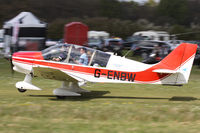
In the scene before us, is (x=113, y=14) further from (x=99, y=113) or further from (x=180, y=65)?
(x=99, y=113)

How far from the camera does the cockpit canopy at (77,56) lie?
34.2 ft

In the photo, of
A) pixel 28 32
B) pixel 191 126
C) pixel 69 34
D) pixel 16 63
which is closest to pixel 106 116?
pixel 191 126

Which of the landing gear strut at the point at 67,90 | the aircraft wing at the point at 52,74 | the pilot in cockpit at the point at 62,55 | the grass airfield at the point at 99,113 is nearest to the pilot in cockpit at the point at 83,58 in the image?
the pilot in cockpit at the point at 62,55

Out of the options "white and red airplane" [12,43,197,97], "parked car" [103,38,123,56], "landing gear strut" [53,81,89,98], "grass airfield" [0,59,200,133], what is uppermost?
"white and red airplane" [12,43,197,97]

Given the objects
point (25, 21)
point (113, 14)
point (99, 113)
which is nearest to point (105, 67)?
point (99, 113)

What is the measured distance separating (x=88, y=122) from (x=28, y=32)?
17417 millimetres

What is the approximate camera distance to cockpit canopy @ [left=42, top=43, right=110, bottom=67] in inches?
410

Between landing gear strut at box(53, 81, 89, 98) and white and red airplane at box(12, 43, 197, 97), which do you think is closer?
white and red airplane at box(12, 43, 197, 97)

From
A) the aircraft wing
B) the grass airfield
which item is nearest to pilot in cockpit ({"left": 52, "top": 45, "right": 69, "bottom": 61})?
the aircraft wing

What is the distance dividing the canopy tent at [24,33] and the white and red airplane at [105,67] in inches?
545

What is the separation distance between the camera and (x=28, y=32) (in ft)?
79.7

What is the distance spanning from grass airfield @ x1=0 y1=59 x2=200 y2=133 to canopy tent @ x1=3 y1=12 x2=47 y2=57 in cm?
1294

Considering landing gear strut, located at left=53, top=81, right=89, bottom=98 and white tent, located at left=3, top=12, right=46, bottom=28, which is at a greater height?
white tent, located at left=3, top=12, right=46, bottom=28

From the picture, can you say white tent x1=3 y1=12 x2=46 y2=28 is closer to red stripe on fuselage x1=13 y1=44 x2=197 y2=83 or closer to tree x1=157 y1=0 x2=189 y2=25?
red stripe on fuselage x1=13 y1=44 x2=197 y2=83
